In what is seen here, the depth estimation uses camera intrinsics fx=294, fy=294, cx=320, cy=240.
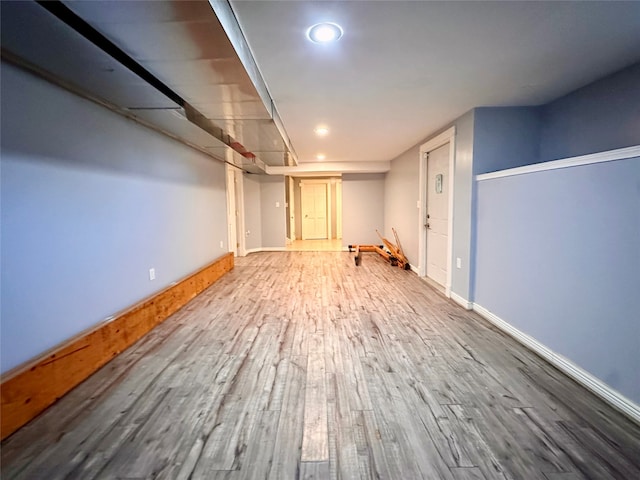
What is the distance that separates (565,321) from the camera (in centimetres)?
210

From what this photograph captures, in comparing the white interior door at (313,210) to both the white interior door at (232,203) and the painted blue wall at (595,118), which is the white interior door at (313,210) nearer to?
the white interior door at (232,203)

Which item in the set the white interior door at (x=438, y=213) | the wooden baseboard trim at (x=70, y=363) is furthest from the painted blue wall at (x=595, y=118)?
the wooden baseboard trim at (x=70, y=363)

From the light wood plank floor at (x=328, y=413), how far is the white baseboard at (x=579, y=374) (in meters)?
0.06

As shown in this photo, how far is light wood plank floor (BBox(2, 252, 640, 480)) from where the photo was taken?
52.7 inches

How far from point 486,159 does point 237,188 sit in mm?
5213

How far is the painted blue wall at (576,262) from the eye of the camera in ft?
5.50

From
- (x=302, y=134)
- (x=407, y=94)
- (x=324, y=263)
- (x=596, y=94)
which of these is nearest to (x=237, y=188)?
(x=324, y=263)

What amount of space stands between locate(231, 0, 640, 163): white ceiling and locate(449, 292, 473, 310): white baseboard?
212cm

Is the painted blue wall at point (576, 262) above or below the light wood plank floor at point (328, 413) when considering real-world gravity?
above

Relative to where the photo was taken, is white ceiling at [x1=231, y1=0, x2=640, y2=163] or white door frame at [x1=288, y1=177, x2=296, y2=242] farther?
white door frame at [x1=288, y1=177, x2=296, y2=242]

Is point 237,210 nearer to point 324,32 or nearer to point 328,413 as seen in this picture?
point 324,32

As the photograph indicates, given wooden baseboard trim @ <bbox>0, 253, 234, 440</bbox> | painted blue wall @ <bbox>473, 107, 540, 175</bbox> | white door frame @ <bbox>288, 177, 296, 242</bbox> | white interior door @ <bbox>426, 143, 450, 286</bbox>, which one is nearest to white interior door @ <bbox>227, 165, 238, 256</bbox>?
wooden baseboard trim @ <bbox>0, 253, 234, 440</bbox>

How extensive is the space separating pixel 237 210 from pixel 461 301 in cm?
516

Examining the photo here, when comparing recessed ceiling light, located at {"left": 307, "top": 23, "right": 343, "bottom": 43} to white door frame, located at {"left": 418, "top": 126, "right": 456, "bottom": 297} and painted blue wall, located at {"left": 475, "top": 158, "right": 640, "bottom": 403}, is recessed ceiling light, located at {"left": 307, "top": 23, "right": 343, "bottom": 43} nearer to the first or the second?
painted blue wall, located at {"left": 475, "top": 158, "right": 640, "bottom": 403}
